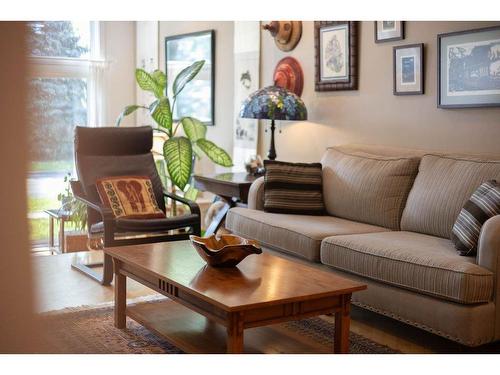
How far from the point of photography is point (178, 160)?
5484 millimetres

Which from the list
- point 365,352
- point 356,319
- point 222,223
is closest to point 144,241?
point 222,223

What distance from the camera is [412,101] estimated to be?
4.37 metres

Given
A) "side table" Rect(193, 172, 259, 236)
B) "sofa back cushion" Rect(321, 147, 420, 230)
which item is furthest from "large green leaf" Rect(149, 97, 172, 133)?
"sofa back cushion" Rect(321, 147, 420, 230)

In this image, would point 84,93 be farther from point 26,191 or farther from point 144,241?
point 26,191

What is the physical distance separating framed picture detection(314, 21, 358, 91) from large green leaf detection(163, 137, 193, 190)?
3.85 feet

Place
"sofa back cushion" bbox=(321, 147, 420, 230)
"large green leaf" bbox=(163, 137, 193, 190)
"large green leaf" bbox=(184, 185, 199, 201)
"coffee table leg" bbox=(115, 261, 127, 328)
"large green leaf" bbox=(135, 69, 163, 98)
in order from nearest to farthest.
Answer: "coffee table leg" bbox=(115, 261, 127, 328)
"sofa back cushion" bbox=(321, 147, 420, 230)
"large green leaf" bbox=(163, 137, 193, 190)
"large green leaf" bbox=(135, 69, 163, 98)
"large green leaf" bbox=(184, 185, 199, 201)

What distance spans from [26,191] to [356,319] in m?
3.10

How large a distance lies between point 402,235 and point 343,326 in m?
0.98

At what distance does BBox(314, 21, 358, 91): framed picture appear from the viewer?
4.79 metres

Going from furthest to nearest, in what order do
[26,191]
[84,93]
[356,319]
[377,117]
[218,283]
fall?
[84,93], [377,117], [356,319], [218,283], [26,191]

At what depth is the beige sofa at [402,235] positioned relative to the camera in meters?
2.89

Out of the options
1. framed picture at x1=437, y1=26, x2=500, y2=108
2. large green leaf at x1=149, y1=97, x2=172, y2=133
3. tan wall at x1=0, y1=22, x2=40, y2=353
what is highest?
framed picture at x1=437, y1=26, x2=500, y2=108

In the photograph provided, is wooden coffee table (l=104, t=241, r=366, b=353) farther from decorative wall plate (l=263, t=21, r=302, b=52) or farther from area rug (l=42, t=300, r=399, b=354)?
decorative wall plate (l=263, t=21, r=302, b=52)

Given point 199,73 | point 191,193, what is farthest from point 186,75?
point 191,193
